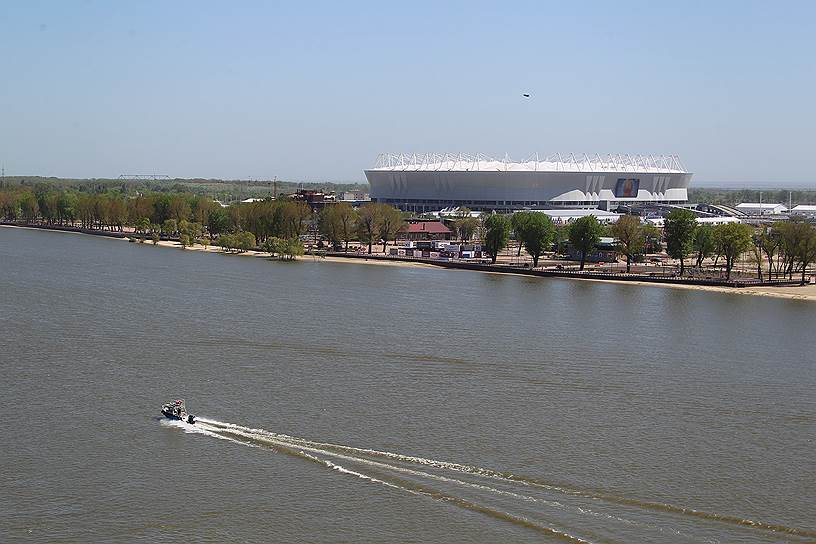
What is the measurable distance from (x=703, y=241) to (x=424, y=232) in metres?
11.8

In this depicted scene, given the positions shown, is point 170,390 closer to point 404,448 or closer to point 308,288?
point 404,448

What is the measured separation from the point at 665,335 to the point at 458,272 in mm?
10779

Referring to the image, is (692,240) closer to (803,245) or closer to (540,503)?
(803,245)

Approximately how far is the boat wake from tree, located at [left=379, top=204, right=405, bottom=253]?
23.4m

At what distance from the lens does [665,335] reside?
48.8 feet

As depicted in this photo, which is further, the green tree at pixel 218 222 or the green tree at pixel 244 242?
the green tree at pixel 218 222

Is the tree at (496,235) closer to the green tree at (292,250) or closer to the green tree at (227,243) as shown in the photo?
the green tree at (292,250)

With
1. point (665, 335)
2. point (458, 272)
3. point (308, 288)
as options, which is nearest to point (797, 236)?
point (458, 272)

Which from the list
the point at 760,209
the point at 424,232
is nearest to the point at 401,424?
the point at 424,232

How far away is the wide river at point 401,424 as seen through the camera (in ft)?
23.3

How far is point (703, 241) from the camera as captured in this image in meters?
25.1

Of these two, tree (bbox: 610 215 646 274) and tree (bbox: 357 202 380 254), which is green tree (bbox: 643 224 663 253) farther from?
tree (bbox: 357 202 380 254)

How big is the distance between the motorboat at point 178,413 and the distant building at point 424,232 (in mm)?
24441

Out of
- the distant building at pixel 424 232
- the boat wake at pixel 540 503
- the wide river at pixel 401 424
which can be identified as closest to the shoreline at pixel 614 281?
the wide river at pixel 401 424
